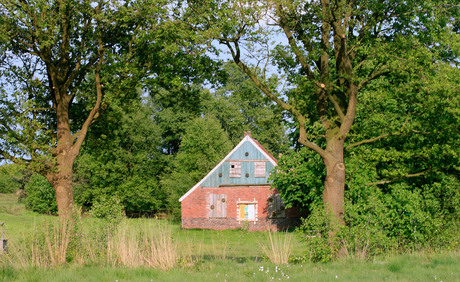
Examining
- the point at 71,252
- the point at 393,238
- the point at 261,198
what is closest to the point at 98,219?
the point at 71,252

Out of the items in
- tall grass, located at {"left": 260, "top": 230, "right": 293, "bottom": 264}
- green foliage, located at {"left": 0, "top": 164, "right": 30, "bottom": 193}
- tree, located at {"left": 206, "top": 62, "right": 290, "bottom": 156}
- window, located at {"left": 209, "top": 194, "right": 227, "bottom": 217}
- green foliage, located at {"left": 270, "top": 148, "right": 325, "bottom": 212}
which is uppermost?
tree, located at {"left": 206, "top": 62, "right": 290, "bottom": 156}

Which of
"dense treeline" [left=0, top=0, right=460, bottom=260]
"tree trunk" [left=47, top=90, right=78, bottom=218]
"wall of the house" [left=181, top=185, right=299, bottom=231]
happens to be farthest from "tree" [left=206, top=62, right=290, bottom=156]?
"tree trunk" [left=47, top=90, right=78, bottom=218]

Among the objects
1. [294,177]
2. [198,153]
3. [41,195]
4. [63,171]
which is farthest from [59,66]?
[41,195]

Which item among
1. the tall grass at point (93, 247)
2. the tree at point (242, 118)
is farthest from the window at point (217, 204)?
the tall grass at point (93, 247)

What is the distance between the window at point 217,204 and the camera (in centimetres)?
3753

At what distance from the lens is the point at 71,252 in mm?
10766

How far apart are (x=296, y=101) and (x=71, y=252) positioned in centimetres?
788

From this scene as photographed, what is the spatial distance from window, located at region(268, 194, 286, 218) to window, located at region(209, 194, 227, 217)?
3653mm

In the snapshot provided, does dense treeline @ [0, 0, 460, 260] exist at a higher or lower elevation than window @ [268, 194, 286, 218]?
higher

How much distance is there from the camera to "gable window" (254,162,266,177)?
38094 mm

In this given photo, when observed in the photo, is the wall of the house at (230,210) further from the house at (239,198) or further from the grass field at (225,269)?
the grass field at (225,269)

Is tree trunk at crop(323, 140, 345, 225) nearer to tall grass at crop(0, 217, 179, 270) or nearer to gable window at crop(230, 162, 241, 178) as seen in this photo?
tall grass at crop(0, 217, 179, 270)

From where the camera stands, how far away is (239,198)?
37594mm

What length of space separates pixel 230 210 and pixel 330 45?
79.2 feet
